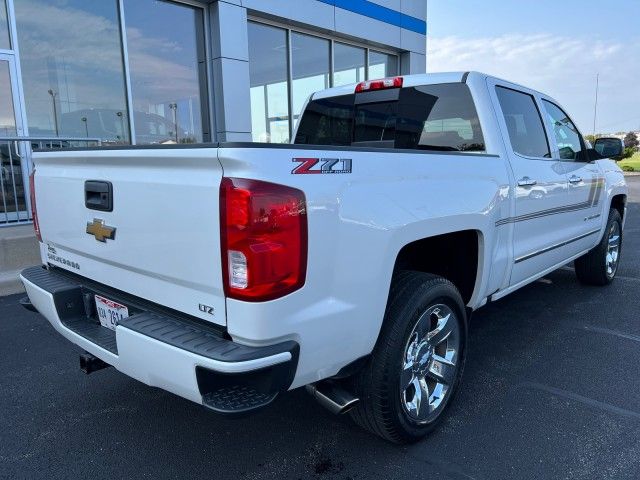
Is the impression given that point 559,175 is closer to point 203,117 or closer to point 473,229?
point 473,229

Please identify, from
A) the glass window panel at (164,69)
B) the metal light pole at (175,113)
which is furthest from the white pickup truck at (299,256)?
the metal light pole at (175,113)

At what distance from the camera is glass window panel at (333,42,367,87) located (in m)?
12.1

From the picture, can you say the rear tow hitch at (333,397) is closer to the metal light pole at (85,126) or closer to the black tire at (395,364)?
the black tire at (395,364)

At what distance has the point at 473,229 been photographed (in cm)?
289

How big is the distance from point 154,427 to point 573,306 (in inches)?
156

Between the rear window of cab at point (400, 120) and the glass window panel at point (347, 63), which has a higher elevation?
the glass window panel at point (347, 63)

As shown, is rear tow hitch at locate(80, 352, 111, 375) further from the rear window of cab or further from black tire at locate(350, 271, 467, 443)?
the rear window of cab

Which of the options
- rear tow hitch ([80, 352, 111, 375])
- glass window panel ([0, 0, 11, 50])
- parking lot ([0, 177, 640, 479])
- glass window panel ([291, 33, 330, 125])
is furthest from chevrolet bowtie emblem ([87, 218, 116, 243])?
glass window panel ([291, 33, 330, 125])

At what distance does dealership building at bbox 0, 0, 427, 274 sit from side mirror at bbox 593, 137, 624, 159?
5.37 meters

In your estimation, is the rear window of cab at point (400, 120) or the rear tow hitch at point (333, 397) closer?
the rear tow hitch at point (333, 397)

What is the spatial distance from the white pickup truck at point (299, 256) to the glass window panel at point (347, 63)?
9.01m

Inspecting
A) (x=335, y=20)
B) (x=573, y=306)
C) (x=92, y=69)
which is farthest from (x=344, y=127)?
(x=335, y=20)

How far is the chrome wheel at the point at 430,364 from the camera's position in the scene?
102 inches

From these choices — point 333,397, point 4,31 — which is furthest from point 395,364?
point 4,31
